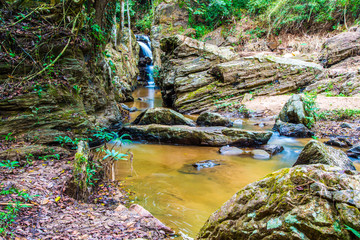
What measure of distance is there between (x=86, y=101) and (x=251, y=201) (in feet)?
19.8

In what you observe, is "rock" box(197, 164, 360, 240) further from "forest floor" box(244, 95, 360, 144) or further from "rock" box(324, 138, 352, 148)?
"forest floor" box(244, 95, 360, 144)

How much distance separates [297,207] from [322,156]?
2947 millimetres

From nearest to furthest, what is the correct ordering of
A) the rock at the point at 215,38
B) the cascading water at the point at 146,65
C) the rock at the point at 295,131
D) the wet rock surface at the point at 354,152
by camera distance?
1. the wet rock surface at the point at 354,152
2. the rock at the point at 295,131
3. the rock at the point at 215,38
4. the cascading water at the point at 146,65

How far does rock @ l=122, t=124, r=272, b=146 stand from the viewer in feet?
22.7

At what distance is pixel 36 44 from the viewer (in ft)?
16.8

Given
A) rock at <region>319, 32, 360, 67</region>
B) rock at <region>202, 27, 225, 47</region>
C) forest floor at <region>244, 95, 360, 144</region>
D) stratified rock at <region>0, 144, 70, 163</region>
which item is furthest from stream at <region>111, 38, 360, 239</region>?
rock at <region>202, 27, 225, 47</region>

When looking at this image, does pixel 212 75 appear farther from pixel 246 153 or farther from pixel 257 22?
pixel 257 22

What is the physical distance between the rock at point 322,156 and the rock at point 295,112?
4.18 meters

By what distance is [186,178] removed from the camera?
4.70 m

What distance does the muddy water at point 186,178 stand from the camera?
340cm

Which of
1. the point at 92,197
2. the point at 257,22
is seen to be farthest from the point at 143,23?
the point at 92,197

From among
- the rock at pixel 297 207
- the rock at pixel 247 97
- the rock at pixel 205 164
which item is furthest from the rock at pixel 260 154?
the rock at pixel 247 97

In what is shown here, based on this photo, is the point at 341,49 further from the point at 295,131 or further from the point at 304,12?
the point at 295,131

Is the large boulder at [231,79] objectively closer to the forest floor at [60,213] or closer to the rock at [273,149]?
the rock at [273,149]
